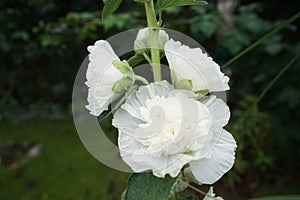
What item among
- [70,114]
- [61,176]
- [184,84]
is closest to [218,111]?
[184,84]

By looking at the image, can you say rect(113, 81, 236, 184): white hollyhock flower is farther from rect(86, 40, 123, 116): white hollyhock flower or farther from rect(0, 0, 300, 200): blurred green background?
rect(0, 0, 300, 200): blurred green background

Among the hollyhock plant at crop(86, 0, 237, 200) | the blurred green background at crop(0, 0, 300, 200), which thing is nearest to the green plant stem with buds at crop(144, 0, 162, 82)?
the hollyhock plant at crop(86, 0, 237, 200)

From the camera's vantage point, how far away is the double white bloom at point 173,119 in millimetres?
277

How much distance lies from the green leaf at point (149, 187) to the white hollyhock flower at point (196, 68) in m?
0.06

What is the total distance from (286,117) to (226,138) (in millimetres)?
1311

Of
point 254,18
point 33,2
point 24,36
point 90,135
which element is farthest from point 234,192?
point 90,135

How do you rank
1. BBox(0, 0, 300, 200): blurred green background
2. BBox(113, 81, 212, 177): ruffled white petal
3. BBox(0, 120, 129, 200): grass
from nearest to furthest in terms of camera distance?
BBox(113, 81, 212, 177): ruffled white petal
BBox(0, 0, 300, 200): blurred green background
BBox(0, 120, 129, 200): grass

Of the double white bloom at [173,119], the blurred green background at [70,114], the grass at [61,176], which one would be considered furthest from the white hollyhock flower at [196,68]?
the grass at [61,176]

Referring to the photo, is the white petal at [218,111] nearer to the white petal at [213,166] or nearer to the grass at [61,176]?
the white petal at [213,166]

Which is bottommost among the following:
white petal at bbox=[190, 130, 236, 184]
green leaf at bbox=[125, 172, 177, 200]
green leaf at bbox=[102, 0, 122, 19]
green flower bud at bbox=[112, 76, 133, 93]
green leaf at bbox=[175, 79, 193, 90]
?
green leaf at bbox=[125, 172, 177, 200]

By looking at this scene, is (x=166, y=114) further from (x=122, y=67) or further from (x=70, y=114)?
(x=70, y=114)

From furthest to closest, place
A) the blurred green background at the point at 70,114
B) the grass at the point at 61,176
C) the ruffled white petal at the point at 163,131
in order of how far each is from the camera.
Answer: the grass at the point at 61,176, the blurred green background at the point at 70,114, the ruffled white petal at the point at 163,131

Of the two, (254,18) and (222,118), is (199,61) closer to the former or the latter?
(222,118)

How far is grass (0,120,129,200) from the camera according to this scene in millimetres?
1530
